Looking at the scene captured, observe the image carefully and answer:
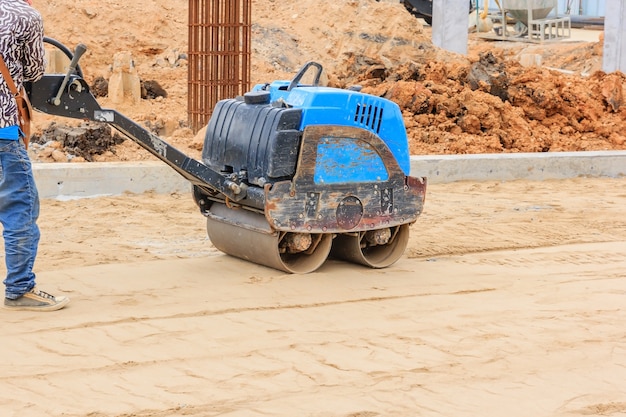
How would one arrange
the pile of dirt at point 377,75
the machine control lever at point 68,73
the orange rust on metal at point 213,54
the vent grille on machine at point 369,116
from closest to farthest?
the machine control lever at point 68,73 < the vent grille on machine at point 369,116 < the orange rust on metal at point 213,54 < the pile of dirt at point 377,75

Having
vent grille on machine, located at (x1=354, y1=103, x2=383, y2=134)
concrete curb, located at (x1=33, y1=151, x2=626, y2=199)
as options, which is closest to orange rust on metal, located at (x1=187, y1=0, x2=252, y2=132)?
concrete curb, located at (x1=33, y1=151, x2=626, y2=199)

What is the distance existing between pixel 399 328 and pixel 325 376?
3.05 ft

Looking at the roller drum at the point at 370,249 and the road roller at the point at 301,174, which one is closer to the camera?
the road roller at the point at 301,174

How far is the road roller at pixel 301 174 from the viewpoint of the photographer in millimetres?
6152

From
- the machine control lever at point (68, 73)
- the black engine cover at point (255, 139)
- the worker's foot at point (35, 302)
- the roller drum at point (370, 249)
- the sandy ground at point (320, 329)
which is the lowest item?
the sandy ground at point (320, 329)

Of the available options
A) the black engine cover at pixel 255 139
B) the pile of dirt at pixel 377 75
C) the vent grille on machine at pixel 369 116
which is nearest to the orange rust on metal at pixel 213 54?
the pile of dirt at pixel 377 75

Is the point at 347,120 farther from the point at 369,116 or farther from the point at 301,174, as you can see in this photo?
the point at 301,174

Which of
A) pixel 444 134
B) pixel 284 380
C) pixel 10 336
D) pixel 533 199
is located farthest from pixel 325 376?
pixel 444 134

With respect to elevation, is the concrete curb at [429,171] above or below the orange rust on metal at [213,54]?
below

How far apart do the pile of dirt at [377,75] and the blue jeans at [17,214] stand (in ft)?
14.4

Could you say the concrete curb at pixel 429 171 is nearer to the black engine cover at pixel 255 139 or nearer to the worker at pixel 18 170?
the black engine cover at pixel 255 139

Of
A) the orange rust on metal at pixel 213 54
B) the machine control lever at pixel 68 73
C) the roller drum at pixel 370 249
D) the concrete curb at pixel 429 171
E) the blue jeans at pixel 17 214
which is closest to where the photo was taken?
the blue jeans at pixel 17 214

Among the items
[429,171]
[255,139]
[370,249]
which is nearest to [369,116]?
[255,139]

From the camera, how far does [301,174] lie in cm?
618
